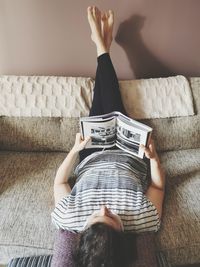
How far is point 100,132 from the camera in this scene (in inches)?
60.0

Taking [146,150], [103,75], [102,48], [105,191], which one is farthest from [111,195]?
[102,48]

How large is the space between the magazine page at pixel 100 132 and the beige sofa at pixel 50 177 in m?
0.24

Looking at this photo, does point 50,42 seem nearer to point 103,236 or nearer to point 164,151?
point 164,151

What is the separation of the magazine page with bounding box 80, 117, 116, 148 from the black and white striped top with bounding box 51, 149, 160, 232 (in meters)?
0.09

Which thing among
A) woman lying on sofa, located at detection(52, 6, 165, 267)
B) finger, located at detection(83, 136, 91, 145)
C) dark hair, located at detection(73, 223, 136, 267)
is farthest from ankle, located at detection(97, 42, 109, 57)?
dark hair, located at detection(73, 223, 136, 267)

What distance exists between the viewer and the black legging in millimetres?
1692

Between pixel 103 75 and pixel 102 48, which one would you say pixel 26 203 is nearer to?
pixel 103 75

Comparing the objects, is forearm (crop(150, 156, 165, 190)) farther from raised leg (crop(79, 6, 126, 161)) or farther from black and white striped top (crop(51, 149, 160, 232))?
raised leg (crop(79, 6, 126, 161))

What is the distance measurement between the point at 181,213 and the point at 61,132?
2.45 feet

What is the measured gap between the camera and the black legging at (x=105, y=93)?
5.55 feet

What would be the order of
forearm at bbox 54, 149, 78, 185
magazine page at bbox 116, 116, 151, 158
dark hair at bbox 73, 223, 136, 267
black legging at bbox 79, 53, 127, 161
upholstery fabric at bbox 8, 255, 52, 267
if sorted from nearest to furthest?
dark hair at bbox 73, 223, 136, 267 < upholstery fabric at bbox 8, 255, 52, 267 < magazine page at bbox 116, 116, 151, 158 < forearm at bbox 54, 149, 78, 185 < black legging at bbox 79, 53, 127, 161

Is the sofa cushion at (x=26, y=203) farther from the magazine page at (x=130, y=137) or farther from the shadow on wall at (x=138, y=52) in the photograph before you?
the shadow on wall at (x=138, y=52)

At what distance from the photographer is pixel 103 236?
3.61 feet

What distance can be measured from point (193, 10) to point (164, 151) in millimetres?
801
